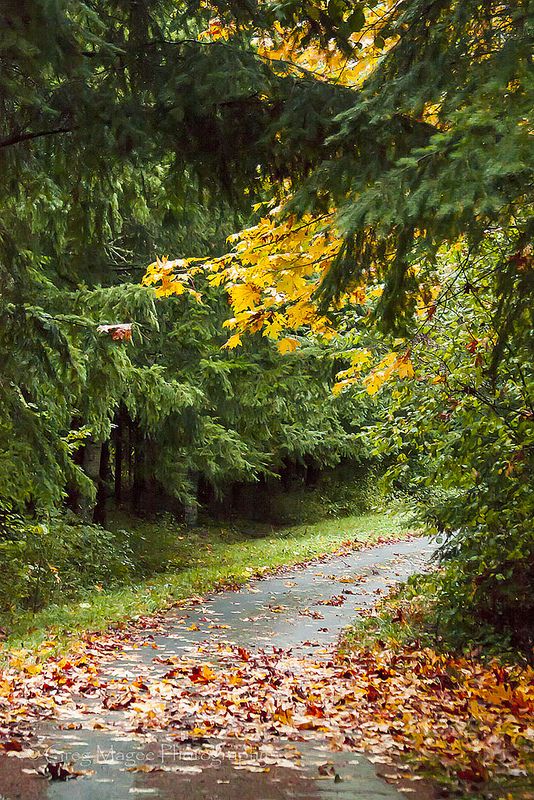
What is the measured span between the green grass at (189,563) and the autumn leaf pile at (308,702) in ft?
5.60

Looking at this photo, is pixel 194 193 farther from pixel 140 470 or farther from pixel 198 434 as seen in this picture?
pixel 140 470

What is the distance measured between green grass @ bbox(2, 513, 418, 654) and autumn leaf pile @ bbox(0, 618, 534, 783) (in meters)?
1.71

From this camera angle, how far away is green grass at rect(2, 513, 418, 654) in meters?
9.73

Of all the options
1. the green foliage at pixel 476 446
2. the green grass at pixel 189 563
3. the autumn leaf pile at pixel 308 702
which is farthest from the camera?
the green grass at pixel 189 563

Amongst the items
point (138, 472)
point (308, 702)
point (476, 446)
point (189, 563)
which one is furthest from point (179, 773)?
point (138, 472)

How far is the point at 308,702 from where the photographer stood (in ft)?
20.1

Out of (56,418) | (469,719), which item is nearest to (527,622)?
(469,719)

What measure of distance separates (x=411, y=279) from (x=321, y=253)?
1222 mm

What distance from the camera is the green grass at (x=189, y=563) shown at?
9.73m

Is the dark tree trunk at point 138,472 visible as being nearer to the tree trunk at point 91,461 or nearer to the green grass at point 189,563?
the tree trunk at point 91,461

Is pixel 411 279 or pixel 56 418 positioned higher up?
pixel 411 279

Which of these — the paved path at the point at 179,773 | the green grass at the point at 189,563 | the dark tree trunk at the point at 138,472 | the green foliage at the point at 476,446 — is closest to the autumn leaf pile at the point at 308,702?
the paved path at the point at 179,773

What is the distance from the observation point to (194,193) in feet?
18.9

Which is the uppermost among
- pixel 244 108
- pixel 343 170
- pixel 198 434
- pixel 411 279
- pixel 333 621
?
pixel 244 108
